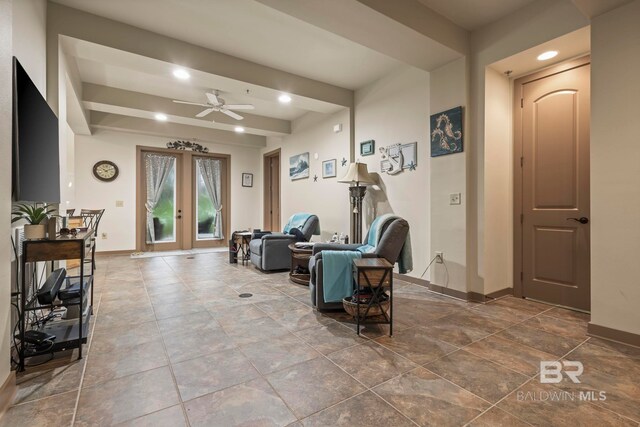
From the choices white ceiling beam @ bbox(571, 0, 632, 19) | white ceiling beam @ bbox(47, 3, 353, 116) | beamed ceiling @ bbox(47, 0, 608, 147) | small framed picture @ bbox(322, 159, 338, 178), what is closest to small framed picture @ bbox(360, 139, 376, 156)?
small framed picture @ bbox(322, 159, 338, 178)

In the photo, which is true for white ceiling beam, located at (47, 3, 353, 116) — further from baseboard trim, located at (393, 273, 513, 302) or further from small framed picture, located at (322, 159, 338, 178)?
baseboard trim, located at (393, 273, 513, 302)

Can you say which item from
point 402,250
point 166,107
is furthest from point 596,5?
point 166,107

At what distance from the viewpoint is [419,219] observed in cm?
391

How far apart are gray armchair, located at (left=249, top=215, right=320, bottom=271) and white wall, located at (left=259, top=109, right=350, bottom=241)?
0.60m

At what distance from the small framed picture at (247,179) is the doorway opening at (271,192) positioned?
403mm

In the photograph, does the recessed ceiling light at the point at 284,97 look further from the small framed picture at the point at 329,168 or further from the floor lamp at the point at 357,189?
the floor lamp at the point at 357,189

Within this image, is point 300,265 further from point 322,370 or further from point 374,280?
point 322,370

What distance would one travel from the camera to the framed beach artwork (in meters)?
6.14

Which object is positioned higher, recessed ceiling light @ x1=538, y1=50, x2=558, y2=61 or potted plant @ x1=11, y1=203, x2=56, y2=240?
recessed ceiling light @ x1=538, y1=50, x2=558, y2=61

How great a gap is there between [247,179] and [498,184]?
245 inches

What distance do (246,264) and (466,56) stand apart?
4481mm

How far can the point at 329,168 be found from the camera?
5465 mm

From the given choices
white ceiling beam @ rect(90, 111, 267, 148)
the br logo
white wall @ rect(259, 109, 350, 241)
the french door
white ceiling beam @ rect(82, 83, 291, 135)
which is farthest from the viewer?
the french door

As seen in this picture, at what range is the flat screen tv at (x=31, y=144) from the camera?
1812 mm
